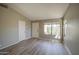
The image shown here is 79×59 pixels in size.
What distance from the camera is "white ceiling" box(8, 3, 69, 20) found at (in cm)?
236

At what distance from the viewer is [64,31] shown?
9.18 feet

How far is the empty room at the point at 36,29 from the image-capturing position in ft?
8.21

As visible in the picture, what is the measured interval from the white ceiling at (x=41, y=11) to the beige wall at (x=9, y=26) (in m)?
0.16

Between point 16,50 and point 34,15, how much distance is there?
94 centimetres

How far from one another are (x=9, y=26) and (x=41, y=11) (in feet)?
2.90

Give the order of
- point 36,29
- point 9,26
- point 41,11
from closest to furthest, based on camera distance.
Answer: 1. point 41,11
2. point 9,26
3. point 36,29

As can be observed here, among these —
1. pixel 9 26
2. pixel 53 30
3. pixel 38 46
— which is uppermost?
pixel 9 26

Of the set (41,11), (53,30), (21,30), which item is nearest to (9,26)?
(21,30)

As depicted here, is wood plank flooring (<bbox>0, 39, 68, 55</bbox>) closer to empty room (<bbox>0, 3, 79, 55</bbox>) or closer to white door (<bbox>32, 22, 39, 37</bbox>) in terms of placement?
Answer: empty room (<bbox>0, 3, 79, 55</bbox>)

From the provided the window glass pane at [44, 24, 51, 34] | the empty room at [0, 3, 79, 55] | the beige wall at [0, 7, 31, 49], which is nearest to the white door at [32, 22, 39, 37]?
the empty room at [0, 3, 79, 55]

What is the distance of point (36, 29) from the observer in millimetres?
2865

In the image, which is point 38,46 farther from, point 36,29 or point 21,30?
point 21,30

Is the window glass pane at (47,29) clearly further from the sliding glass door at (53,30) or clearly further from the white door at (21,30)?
the white door at (21,30)

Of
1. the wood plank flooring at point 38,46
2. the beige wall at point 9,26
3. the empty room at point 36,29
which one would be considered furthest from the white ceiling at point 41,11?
the wood plank flooring at point 38,46
